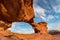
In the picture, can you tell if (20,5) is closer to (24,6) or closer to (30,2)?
(24,6)

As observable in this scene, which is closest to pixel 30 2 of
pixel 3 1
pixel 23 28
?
pixel 3 1

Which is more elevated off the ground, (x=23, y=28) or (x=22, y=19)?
(x=22, y=19)

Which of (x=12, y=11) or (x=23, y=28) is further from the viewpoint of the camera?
(x=23, y=28)

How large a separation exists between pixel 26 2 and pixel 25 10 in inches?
32.4

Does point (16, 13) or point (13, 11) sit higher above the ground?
point (13, 11)

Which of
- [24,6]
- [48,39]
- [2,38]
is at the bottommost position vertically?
[48,39]

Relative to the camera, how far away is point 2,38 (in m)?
8.47

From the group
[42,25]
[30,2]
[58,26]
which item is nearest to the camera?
[30,2]

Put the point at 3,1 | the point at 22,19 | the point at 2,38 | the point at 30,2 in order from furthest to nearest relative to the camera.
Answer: the point at 30,2, the point at 22,19, the point at 3,1, the point at 2,38

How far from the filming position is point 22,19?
13742 mm

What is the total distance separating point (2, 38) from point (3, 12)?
4544 mm

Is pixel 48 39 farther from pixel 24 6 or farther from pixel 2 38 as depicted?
pixel 2 38

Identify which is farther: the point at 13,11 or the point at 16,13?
the point at 16,13

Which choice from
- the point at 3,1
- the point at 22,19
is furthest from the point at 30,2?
the point at 3,1
